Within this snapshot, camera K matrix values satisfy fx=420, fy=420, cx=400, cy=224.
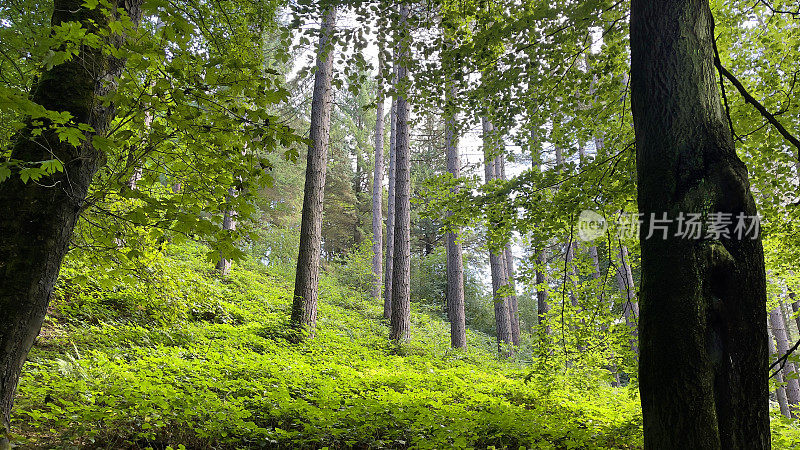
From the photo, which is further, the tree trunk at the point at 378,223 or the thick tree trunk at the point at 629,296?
the tree trunk at the point at 378,223

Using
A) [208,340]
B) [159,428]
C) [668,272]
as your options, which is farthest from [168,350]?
[668,272]

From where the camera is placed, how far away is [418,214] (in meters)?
4.51

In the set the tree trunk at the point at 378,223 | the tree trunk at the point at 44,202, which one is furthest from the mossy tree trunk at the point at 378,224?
the tree trunk at the point at 44,202

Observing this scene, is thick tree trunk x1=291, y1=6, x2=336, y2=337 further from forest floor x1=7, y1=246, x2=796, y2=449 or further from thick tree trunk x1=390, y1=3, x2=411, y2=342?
thick tree trunk x1=390, y1=3, x2=411, y2=342

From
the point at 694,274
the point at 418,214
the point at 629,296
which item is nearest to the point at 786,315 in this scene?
the point at 629,296

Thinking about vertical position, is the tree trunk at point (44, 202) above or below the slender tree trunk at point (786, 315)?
below

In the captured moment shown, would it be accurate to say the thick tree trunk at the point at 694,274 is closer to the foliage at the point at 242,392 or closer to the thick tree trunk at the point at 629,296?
the thick tree trunk at the point at 629,296

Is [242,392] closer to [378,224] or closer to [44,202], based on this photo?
[44,202]

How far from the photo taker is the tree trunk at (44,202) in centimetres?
229

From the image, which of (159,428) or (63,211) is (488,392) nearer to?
(159,428)

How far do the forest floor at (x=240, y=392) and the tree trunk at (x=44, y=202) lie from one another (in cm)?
62

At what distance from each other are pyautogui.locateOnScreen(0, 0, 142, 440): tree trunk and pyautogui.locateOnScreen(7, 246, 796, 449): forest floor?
62 centimetres

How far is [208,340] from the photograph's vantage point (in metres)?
6.13

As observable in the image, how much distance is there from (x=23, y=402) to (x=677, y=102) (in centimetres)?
510
